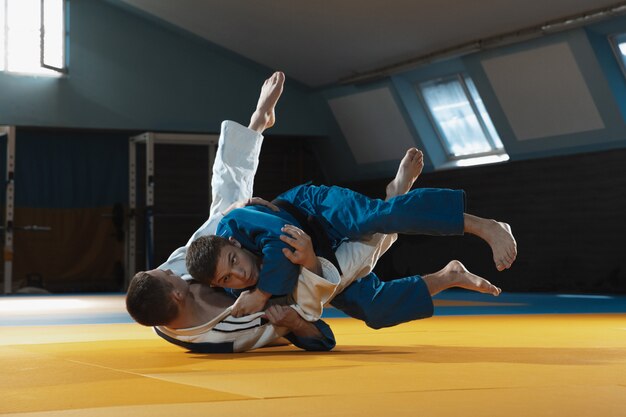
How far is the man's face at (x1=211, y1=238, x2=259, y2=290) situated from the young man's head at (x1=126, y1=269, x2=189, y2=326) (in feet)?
0.67

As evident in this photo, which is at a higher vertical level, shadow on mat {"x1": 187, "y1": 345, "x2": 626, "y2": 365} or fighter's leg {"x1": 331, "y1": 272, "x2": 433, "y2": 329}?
fighter's leg {"x1": 331, "y1": 272, "x2": 433, "y2": 329}

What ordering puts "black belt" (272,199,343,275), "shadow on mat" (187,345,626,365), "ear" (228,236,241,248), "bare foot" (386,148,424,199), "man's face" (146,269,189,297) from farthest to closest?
"bare foot" (386,148,424,199) → "black belt" (272,199,343,275) → "man's face" (146,269,189,297) → "ear" (228,236,241,248) → "shadow on mat" (187,345,626,365)

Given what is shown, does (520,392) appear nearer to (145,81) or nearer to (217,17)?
(217,17)

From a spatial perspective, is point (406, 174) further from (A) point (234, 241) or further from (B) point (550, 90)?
(B) point (550, 90)

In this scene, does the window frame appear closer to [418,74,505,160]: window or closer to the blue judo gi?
[418,74,505,160]: window

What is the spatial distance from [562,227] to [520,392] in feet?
25.8

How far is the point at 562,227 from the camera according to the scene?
973cm

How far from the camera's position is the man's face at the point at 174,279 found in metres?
3.22

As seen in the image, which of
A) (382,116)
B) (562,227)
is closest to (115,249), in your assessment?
(382,116)

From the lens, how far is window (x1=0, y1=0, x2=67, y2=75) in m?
11.0

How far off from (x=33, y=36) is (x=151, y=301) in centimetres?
897

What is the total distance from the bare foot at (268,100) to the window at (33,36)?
7.24m

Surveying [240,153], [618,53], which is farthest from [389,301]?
[618,53]

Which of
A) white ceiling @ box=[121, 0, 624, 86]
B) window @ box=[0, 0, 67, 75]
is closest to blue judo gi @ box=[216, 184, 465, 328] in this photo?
white ceiling @ box=[121, 0, 624, 86]
